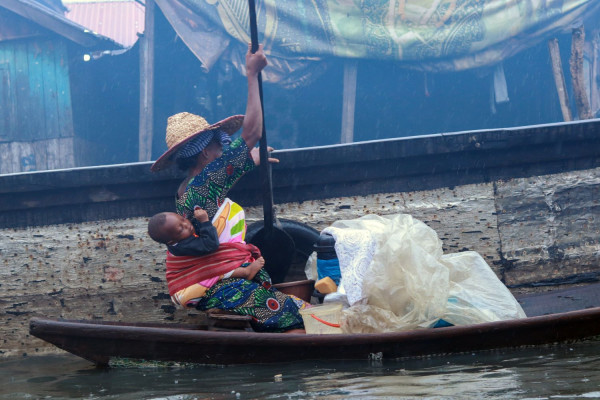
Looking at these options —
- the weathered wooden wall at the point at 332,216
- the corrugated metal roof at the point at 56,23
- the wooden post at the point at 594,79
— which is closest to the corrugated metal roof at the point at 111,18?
the corrugated metal roof at the point at 56,23

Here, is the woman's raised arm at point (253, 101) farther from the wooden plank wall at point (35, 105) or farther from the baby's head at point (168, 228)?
the wooden plank wall at point (35, 105)

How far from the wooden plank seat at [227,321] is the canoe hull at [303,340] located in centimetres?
21

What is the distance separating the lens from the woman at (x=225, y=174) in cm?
359

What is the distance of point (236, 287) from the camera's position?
3586mm

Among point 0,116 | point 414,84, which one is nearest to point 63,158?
point 0,116

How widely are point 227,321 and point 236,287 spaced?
206mm

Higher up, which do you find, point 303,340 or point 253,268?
point 253,268

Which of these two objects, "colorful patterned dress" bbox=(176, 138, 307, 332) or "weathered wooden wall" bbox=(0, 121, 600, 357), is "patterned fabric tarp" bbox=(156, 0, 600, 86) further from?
"colorful patterned dress" bbox=(176, 138, 307, 332)

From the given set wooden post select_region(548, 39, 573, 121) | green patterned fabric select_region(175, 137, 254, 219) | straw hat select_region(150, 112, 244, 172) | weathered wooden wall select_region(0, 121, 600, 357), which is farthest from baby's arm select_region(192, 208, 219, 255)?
wooden post select_region(548, 39, 573, 121)

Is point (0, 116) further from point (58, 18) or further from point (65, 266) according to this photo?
point (65, 266)

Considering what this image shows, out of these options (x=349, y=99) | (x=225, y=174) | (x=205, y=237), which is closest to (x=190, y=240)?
(x=205, y=237)

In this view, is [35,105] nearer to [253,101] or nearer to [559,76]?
[253,101]

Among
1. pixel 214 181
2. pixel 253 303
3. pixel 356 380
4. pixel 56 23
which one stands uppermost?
pixel 56 23

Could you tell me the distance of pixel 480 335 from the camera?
10.3 ft
